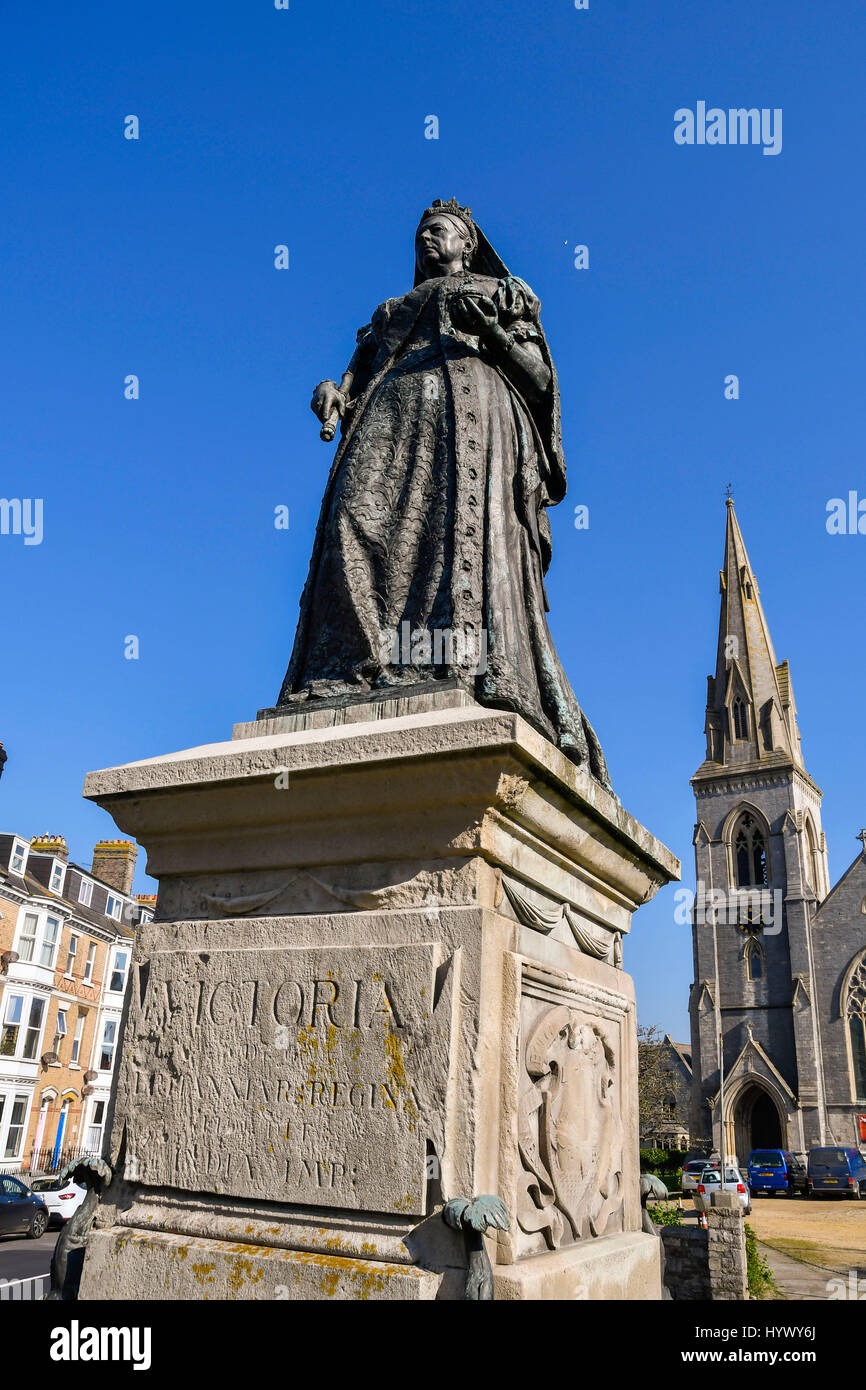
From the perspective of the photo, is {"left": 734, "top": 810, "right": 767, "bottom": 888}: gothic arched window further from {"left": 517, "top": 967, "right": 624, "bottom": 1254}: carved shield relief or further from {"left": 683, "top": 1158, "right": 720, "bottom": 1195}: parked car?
{"left": 517, "top": 967, "right": 624, "bottom": 1254}: carved shield relief

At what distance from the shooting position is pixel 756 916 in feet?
178

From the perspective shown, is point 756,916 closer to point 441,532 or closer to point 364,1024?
point 441,532

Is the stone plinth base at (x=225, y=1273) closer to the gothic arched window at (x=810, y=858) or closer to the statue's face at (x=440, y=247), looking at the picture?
the statue's face at (x=440, y=247)

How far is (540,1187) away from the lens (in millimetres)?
2764

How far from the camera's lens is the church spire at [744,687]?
58.6 m

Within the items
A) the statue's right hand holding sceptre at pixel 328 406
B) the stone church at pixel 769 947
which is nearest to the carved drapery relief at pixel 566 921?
the statue's right hand holding sceptre at pixel 328 406

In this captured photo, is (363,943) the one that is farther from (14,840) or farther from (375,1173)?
(14,840)

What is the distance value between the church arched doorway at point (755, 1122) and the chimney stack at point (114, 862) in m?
33.4

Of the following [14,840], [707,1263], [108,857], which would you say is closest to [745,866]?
[108,857]

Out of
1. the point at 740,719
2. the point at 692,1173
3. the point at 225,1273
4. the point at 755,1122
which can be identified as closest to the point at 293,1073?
the point at 225,1273

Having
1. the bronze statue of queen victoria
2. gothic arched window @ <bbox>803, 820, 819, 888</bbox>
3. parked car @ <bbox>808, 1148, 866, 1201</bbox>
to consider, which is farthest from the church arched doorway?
the bronze statue of queen victoria

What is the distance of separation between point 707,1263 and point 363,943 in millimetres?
11267

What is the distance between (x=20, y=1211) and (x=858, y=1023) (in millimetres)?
43405

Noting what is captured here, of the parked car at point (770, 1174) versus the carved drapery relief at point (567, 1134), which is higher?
the carved drapery relief at point (567, 1134)
